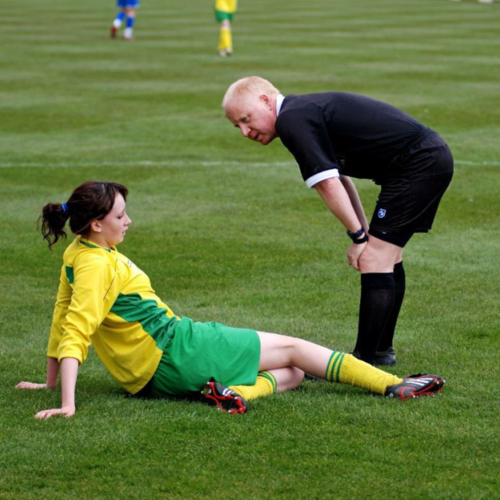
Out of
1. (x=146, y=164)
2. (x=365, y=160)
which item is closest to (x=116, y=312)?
(x=365, y=160)

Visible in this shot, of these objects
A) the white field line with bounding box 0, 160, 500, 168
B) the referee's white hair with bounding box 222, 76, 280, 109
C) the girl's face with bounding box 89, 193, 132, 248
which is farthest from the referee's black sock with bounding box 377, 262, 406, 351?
the white field line with bounding box 0, 160, 500, 168

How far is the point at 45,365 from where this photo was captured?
606 centimetres

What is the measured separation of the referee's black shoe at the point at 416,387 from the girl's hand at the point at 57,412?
1.52 metres

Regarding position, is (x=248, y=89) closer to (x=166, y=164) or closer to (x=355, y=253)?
(x=355, y=253)

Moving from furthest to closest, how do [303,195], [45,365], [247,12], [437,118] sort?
1. [247,12]
2. [437,118]
3. [303,195]
4. [45,365]

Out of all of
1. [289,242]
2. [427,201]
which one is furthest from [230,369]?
[289,242]

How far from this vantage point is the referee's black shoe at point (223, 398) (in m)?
4.98

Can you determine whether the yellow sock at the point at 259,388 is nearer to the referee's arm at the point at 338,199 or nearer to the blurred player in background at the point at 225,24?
the referee's arm at the point at 338,199

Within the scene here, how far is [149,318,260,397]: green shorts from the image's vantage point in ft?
16.9

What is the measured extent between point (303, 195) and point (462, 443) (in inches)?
257

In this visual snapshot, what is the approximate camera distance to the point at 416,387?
5.19m

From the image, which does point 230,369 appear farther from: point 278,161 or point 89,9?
point 89,9

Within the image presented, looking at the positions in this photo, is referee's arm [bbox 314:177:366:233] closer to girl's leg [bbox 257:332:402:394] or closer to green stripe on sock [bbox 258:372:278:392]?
girl's leg [bbox 257:332:402:394]

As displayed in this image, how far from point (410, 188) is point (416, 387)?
1139mm
